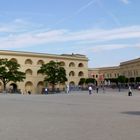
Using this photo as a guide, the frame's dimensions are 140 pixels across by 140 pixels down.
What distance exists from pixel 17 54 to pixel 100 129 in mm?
93516

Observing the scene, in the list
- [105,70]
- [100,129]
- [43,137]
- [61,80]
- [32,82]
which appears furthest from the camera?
[105,70]

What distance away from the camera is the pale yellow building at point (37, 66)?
340 feet

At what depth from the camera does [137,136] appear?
35.0 ft

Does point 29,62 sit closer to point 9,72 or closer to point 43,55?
point 43,55

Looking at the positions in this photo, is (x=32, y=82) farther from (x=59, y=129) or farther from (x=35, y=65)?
(x=59, y=129)

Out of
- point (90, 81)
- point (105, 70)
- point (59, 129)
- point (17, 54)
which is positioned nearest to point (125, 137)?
point (59, 129)

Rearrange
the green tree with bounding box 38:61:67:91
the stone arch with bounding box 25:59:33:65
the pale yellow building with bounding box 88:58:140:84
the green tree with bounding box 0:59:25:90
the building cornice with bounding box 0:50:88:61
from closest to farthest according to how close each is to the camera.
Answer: the green tree with bounding box 0:59:25:90
the green tree with bounding box 38:61:67:91
the building cornice with bounding box 0:50:88:61
the stone arch with bounding box 25:59:33:65
the pale yellow building with bounding box 88:58:140:84

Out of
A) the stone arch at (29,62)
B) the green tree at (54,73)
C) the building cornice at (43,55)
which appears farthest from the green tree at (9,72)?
the stone arch at (29,62)

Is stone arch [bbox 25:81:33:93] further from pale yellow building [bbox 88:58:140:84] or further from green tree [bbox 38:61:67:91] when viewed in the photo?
pale yellow building [bbox 88:58:140:84]

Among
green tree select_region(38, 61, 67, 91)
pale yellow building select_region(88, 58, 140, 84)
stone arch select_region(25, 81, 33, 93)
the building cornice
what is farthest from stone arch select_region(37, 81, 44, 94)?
pale yellow building select_region(88, 58, 140, 84)

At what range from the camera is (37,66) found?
108 meters

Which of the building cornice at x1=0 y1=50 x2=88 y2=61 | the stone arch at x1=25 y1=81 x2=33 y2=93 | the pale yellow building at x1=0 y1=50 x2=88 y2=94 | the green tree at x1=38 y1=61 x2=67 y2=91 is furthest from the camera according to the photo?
the stone arch at x1=25 y1=81 x2=33 y2=93

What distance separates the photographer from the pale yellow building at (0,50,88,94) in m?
104

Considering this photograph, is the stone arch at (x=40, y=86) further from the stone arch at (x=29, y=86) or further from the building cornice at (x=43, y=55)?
the building cornice at (x=43, y=55)
